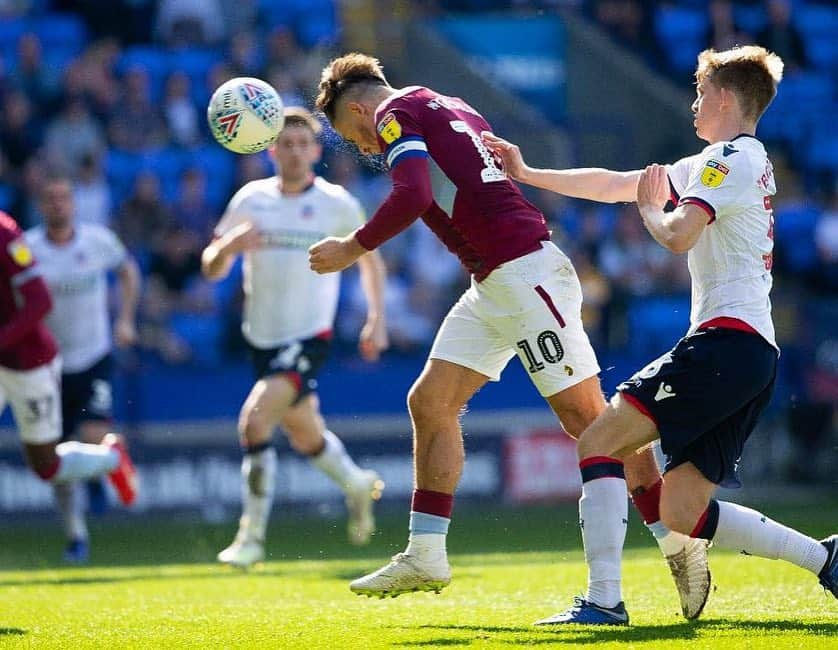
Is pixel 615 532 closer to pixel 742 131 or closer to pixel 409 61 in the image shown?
pixel 742 131

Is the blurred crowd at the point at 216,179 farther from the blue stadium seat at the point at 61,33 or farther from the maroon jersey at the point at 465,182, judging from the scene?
the maroon jersey at the point at 465,182

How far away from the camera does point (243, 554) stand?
955 cm

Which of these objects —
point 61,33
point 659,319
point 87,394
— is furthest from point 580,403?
point 61,33

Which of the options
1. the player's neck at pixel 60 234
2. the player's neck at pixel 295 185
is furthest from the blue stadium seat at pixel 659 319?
the player's neck at pixel 60 234

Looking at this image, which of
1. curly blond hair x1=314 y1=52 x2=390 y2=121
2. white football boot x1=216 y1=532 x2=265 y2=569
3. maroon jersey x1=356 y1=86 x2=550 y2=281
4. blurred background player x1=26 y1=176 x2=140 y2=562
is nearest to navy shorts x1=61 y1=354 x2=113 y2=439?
blurred background player x1=26 y1=176 x2=140 y2=562

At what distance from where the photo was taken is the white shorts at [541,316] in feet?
20.8

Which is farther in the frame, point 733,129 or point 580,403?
point 580,403

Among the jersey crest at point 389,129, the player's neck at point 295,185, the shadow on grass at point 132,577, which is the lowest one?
the shadow on grass at point 132,577

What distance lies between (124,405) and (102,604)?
5.60 meters

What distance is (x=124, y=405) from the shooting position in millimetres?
13016

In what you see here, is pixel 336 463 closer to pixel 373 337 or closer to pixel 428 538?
pixel 373 337

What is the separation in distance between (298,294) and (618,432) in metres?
4.65

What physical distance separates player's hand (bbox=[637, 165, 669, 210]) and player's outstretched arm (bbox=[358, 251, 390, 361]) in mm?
4094

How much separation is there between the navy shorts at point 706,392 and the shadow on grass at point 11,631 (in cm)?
271
